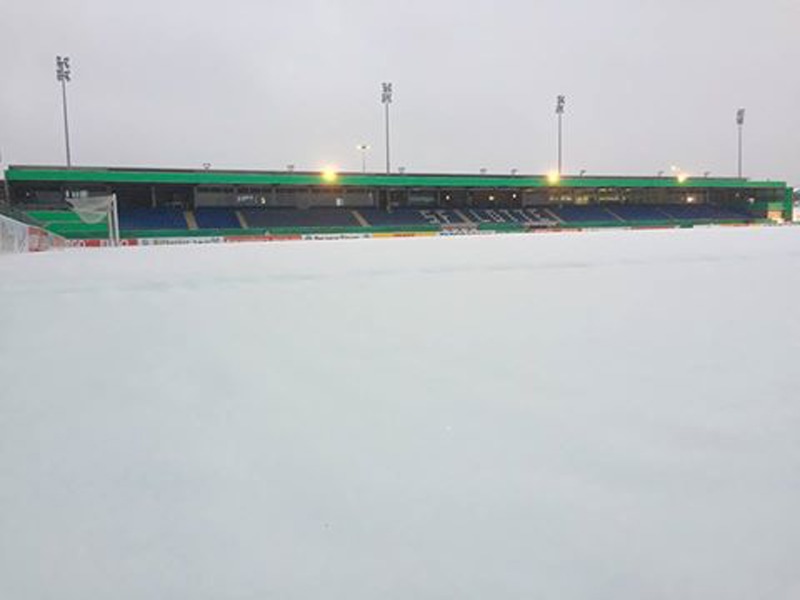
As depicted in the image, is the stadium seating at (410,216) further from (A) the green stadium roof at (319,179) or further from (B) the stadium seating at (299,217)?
(A) the green stadium roof at (319,179)

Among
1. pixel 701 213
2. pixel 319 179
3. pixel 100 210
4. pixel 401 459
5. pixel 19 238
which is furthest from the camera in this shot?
pixel 701 213

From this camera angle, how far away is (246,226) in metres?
30.7

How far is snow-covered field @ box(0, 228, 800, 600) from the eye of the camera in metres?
0.84

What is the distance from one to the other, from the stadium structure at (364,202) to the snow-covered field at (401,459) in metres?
23.1

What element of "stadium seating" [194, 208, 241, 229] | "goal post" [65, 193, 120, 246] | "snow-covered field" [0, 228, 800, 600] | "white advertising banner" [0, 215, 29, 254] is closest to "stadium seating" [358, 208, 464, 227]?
"stadium seating" [194, 208, 241, 229]

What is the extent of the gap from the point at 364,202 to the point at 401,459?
36314 millimetres

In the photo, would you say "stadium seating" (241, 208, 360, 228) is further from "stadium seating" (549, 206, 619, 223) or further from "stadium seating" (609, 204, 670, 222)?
"stadium seating" (609, 204, 670, 222)

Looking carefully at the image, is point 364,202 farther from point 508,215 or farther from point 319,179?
point 508,215

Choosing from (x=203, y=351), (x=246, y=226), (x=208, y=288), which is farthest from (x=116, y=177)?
(x=203, y=351)

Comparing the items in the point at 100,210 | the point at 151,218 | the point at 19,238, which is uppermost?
the point at 151,218

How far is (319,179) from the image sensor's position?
3203cm

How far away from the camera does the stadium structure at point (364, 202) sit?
91.5 ft

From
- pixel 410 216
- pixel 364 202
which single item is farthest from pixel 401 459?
pixel 364 202

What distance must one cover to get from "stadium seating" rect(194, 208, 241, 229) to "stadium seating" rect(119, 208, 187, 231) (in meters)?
0.93
